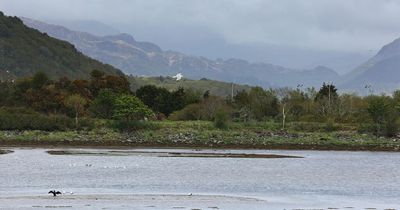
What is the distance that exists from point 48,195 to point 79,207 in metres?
5.93

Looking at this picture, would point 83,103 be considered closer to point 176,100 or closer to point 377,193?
point 176,100

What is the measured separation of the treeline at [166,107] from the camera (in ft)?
360

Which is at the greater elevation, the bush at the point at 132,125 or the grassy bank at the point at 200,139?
the bush at the point at 132,125

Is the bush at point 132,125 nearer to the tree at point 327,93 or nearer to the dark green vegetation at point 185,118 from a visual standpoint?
the dark green vegetation at point 185,118

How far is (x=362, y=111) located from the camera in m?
134

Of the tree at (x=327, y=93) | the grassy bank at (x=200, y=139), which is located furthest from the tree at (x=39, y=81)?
the tree at (x=327, y=93)

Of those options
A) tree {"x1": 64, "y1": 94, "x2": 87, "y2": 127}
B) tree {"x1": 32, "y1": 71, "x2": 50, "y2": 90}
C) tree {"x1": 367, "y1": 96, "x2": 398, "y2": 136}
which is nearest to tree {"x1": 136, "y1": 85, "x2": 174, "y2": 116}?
tree {"x1": 64, "y1": 94, "x2": 87, "y2": 127}

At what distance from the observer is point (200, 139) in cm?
10006

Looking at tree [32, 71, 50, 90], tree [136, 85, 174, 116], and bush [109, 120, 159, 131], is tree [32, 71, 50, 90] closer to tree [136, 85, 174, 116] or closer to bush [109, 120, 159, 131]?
tree [136, 85, 174, 116]

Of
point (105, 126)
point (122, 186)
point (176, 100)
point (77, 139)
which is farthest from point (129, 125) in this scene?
point (122, 186)

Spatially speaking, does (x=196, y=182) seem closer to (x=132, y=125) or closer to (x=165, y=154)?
(x=165, y=154)

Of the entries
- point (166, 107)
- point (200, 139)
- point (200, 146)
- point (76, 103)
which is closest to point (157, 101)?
point (166, 107)

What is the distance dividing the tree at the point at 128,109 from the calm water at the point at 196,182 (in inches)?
1355

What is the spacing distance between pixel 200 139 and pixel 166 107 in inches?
1676
